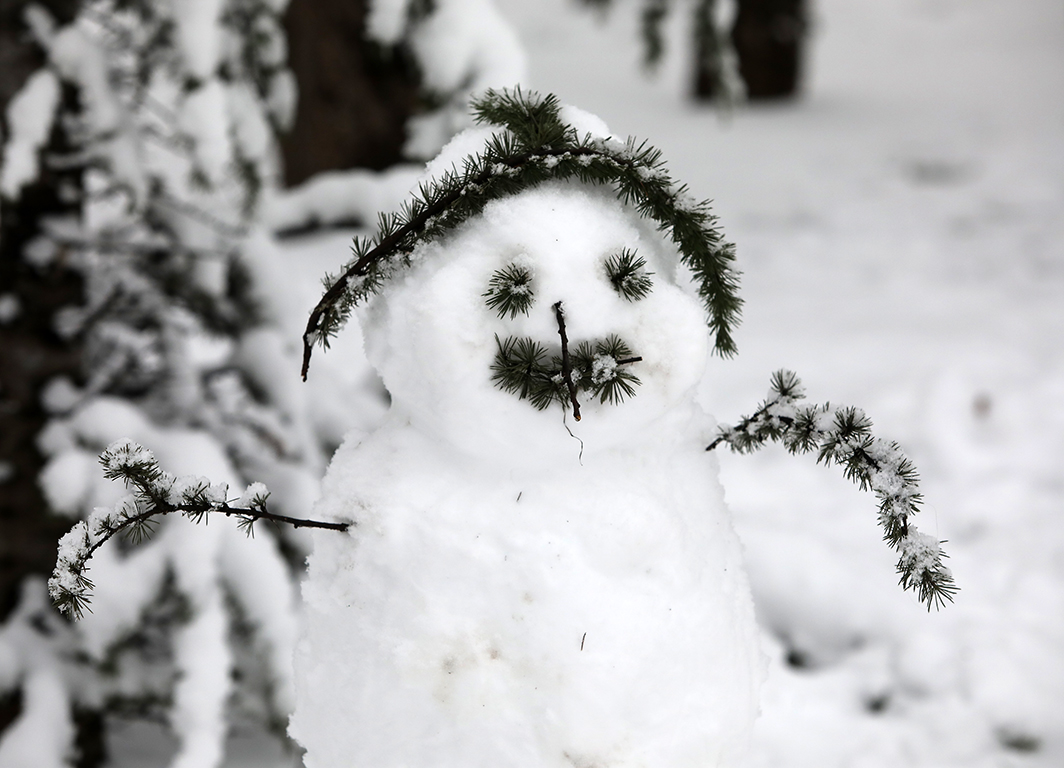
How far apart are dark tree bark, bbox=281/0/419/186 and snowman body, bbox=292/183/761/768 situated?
Answer: 2.46 m

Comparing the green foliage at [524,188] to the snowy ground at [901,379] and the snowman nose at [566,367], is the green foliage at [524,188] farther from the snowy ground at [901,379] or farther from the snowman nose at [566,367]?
the snowy ground at [901,379]

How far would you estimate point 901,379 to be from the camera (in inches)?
119

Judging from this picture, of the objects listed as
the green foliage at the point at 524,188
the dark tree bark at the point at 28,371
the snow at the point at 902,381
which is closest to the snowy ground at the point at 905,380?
the snow at the point at 902,381

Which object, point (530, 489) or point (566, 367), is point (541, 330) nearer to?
point (566, 367)

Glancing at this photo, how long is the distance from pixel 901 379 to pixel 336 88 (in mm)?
2400

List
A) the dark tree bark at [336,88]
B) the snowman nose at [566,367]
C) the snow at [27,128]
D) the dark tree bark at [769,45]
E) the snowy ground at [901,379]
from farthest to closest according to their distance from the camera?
the dark tree bark at [769,45]
the dark tree bark at [336,88]
the snowy ground at [901,379]
the snow at [27,128]
the snowman nose at [566,367]

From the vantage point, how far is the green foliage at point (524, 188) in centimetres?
89

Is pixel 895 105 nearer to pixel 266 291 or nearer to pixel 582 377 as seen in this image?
pixel 266 291

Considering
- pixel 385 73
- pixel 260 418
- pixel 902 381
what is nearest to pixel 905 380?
pixel 902 381

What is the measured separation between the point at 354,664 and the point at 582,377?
1.26 ft

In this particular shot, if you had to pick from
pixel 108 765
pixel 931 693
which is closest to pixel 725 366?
pixel 931 693

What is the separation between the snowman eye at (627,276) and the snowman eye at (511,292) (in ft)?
0.27

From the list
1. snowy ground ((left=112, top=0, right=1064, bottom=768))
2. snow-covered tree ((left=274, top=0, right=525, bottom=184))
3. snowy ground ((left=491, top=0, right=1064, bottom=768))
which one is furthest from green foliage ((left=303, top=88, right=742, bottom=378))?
snowy ground ((left=491, top=0, right=1064, bottom=768))

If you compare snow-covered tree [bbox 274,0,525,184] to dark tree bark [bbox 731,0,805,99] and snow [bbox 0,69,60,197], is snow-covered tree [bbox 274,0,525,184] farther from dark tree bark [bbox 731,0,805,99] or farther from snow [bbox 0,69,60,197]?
dark tree bark [bbox 731,0,805,99]
